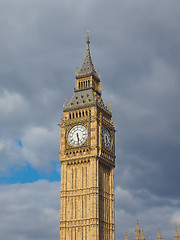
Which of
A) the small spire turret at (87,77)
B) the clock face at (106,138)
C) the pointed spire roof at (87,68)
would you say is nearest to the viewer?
the clock face at (106,138)

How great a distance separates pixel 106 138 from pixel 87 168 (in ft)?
30.5

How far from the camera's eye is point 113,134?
11894cm

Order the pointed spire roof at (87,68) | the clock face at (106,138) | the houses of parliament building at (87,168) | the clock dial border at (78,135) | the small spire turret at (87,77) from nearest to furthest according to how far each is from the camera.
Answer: the houses of parliament building at (87,168), the clock dial border at (78,135), the clock face at (106,138), the small spire turret at (87,77), the pointed spire roof at (87,68)

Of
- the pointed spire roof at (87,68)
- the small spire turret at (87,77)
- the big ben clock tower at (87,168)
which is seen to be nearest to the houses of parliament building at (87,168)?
the big ben clock tower at (87,168)

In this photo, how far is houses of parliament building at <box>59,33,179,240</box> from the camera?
107m

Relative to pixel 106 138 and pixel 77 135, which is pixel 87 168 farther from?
pixel 106 138

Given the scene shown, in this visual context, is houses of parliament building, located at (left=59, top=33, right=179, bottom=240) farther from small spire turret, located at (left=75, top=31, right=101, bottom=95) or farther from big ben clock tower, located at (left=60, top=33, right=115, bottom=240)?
small spire turret, located at (left=75, top=31, right=101, bottom=95)

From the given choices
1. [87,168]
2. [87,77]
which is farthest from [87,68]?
[87,168]

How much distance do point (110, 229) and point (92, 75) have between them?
36.9 meters

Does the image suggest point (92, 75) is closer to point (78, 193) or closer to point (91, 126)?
point (91, 126)

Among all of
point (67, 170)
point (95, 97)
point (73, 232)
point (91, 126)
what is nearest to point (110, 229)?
point (73, 232)

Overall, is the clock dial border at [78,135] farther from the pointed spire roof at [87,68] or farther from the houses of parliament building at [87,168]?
the pointed spire roof at [87,68]

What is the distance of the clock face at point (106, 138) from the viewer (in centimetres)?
11462

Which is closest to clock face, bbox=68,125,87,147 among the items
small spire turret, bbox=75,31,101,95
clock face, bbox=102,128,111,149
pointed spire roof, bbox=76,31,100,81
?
clock face, bbox=102,128,111,149
